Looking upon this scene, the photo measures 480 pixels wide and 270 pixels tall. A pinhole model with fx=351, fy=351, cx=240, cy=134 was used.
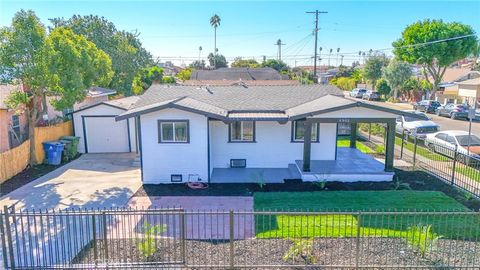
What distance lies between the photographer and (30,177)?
1466 centimetres

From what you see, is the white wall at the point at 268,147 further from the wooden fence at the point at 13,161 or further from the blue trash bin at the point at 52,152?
the wooden fence at the point at 13,161

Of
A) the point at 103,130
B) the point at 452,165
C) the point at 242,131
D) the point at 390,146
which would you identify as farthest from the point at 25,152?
the point at 452,165

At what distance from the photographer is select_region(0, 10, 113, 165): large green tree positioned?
46.0 feet

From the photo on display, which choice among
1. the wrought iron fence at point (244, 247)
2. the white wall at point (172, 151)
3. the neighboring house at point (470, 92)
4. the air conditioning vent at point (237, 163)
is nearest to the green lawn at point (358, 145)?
the air conditioning vent at point (237, 163)

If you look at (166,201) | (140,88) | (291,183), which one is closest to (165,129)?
(166,201)

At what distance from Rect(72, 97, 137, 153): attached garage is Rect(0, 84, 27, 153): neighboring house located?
251cm

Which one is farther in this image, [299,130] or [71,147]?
[71,147]

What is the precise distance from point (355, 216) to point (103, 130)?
14430 millimetres

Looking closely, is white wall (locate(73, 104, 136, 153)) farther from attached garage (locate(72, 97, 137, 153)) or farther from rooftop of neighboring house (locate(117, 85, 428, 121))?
rooftop of neighboring house (locate(117, 85, 428, 121))

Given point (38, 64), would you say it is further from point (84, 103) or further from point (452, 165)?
point (452, 165)

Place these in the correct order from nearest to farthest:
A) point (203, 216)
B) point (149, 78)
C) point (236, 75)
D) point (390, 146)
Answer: point (203, 216), point (390, 146), point (149, 78), point (236, 75)

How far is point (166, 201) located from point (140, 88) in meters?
30.7

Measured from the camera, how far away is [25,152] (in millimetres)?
15742

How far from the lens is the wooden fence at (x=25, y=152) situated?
1407 centimetres
